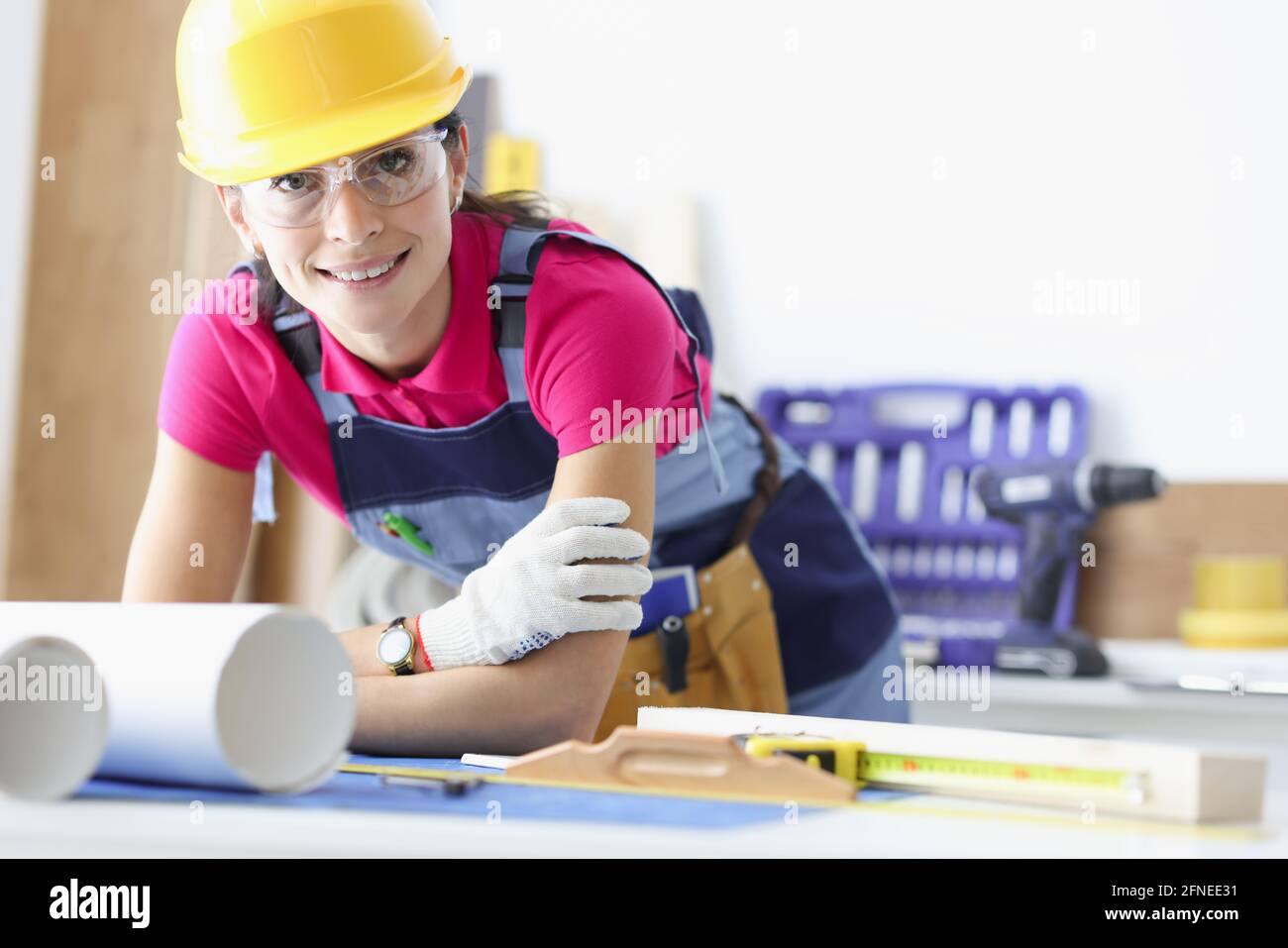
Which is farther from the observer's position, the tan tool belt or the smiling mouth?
the tan tool belt

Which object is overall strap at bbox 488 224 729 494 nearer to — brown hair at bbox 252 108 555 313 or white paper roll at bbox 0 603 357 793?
brown hair at bbox 252 108 555 313

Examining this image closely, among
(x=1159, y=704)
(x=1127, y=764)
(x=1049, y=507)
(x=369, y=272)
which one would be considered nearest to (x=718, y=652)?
(x=369, y=272)

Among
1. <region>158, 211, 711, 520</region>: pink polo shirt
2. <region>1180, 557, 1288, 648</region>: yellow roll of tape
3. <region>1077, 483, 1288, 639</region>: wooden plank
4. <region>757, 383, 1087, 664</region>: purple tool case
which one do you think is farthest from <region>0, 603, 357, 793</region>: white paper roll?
<region>1077, 483, 1288, 639</region>: wooden plank

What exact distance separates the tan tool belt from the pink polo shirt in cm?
23

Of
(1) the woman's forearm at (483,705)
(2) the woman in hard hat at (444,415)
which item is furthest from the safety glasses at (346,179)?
(1) the woman's forearm at (483,705)

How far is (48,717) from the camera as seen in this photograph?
0.89 m

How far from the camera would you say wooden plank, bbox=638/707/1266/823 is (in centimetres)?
78

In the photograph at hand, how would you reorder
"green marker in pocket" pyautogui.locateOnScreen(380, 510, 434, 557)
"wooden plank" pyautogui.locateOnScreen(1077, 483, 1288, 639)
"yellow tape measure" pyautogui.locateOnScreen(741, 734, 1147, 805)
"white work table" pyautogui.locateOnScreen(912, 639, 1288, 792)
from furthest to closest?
"wooden plank" pyautogui.locateOnScreen(1077, 483, 1288, 639) → "white work table" pyautogui.locateOnScreen(912, 639, 1288, 792) → "green marker in pocket" pyautogui.locateOnScreen(380, 510, 434, 557) → "yellow tape measure" pyautogui.locateOnScreen(741, 734, 1147, 805)

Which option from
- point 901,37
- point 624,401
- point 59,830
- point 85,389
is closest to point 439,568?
point 624,401

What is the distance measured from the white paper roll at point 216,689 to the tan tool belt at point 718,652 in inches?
29.5

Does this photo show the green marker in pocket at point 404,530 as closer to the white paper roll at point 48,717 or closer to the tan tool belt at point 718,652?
the tan tool belt at point 718,652

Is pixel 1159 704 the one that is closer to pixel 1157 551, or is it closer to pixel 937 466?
pixel 1157 551

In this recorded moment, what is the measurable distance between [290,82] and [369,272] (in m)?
0.19

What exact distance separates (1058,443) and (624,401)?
1853 mm
